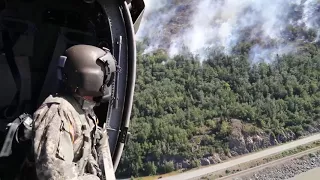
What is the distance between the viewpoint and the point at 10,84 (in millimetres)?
4770

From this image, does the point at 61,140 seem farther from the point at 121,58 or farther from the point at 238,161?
the point at 238,161

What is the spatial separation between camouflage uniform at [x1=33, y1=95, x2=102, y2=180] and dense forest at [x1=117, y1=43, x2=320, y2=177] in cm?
3317

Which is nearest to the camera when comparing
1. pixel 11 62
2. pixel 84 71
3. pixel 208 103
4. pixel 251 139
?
pixel 84 71

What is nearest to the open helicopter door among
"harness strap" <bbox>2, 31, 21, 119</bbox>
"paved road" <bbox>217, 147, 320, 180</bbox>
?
"harness strap" <bbox>2, 31, 21, 119</bbox>

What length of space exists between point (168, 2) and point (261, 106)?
28.9 m

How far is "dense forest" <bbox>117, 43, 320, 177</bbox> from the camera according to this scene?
40109 millimetres

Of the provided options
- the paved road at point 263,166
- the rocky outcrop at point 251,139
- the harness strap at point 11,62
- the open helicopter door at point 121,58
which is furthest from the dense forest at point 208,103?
the open helicopter door at point 121,58

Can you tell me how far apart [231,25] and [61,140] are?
223ft

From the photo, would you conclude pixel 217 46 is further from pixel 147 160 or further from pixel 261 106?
pixel 147 160

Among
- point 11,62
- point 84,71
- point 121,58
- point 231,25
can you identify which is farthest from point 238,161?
point 84,71

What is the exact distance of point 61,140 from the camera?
263 centimetres

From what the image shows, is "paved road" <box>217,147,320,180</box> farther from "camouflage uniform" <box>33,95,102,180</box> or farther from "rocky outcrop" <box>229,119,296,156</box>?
"camouflage uniform" <box>33,95,102,180</box>

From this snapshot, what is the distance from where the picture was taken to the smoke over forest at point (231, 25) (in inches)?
2511

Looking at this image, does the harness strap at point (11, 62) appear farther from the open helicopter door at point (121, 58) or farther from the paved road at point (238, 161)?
the paved road at point (238, 161)
